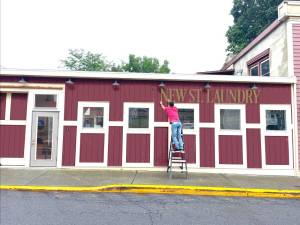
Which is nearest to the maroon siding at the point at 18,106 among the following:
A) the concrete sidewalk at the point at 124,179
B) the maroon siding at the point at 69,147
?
the maroon siding at the point at 69,147

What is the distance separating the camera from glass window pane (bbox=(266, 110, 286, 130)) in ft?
34.3

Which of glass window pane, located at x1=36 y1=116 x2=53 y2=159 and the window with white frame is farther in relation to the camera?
the window with white frame

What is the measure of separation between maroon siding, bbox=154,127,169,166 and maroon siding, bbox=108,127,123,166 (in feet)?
4.40

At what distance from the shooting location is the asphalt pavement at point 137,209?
5.16 m

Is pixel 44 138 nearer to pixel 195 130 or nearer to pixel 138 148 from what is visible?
pixel 138 148

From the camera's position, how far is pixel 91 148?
10.3m

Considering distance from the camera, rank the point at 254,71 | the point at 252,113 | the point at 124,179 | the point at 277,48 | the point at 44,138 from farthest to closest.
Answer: the point at 254,71 < the point at 277,48 < the point at 252,113 < the point at 44,138 < the point at 124,179

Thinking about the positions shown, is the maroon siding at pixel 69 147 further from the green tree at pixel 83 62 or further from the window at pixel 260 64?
the green tree at pixel 83 62

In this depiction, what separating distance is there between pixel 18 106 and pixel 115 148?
13.4 ft

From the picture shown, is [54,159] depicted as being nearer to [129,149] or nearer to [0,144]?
[0,144]

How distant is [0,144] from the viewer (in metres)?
10.2

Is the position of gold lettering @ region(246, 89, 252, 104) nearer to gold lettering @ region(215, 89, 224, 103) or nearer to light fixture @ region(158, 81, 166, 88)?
gold lettering @ region(215, 89, 224, 103)

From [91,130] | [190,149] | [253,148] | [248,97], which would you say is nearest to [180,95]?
[190,149]

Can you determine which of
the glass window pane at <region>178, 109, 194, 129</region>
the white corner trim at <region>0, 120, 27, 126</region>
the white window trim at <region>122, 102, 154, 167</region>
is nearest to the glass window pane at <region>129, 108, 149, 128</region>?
the white window trim at <region>122, 102, 154, 167</region>
